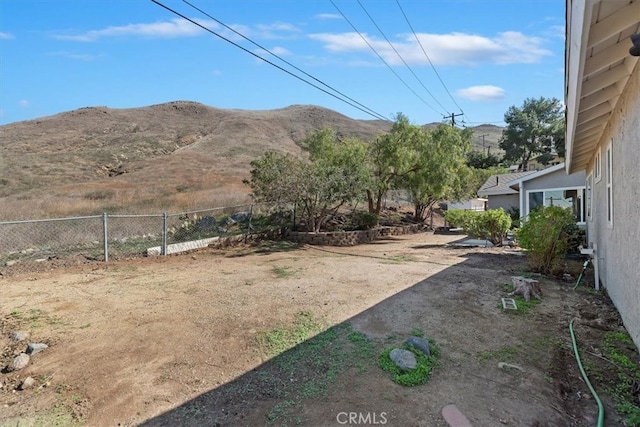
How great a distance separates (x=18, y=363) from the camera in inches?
154

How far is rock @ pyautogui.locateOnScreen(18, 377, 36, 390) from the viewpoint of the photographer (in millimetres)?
3510

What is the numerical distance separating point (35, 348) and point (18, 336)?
Answer: 58 cm

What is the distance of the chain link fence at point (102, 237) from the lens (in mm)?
9008

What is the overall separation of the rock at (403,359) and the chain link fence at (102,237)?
7.72 m

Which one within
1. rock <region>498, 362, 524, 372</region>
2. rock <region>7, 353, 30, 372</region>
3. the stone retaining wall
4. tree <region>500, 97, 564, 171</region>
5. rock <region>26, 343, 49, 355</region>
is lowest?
rock <region>498, 362, 524, 372</region>

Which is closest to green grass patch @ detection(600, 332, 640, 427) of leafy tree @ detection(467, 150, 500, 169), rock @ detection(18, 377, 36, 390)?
rock @ detection(18, 377, 36, 390)

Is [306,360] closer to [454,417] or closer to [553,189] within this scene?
[454,417]

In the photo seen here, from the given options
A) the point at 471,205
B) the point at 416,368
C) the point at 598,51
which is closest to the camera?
the point at 598,51

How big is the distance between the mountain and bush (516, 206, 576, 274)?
13.1 metres

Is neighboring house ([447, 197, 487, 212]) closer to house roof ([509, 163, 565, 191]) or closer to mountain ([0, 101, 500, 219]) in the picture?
house roof ([509, 163, 565, 191])

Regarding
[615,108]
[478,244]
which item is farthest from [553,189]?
[615,108]

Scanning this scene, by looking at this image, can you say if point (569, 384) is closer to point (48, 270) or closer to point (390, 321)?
point (390, 321)

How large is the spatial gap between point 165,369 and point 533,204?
15.5 m

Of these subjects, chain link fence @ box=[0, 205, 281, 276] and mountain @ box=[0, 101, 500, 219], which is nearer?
chain link fence @ box=[0, 205, 281, 276]
